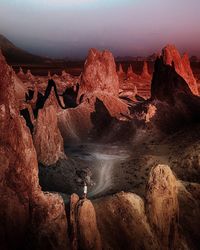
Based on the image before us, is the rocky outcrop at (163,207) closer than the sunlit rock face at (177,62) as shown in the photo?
Yes

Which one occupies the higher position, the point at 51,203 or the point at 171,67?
the point at 171,67

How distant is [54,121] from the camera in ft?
171

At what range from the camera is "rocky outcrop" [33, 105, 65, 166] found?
49.3 metres

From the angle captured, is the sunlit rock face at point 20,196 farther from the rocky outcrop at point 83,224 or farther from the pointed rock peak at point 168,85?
the pointed rock peak at point 168,85

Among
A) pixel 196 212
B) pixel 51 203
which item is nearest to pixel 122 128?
pixel 196 212

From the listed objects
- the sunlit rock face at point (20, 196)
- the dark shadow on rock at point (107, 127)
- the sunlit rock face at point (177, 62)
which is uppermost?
the sunlit rock face at point (177, 62)

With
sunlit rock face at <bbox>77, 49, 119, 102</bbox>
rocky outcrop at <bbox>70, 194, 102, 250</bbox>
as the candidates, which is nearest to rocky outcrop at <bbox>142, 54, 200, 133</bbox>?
sunlit rock face at <bbox>77, 49, 119, 102</bbox>

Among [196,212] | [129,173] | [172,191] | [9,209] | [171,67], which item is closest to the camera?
[9,209]

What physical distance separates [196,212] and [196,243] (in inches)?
136

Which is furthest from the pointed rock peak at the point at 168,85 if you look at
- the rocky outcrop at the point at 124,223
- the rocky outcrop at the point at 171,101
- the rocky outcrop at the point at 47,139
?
the rocky outcrop at the point at 124,223

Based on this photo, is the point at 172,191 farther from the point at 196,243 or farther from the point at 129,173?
the point at 129,173

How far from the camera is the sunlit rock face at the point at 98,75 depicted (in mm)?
83250

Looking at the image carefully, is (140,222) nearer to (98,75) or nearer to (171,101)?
(171,101)

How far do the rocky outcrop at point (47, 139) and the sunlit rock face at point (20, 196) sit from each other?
18594mm
